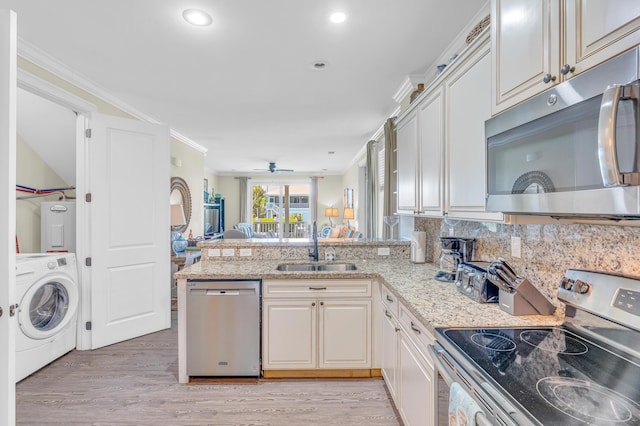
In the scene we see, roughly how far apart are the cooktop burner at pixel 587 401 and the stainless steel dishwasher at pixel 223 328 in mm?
1921

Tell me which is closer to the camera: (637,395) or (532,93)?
(637,395)

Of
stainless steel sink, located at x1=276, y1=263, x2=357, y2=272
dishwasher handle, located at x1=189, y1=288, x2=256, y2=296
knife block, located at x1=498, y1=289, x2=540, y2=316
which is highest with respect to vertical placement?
knife block, located at x1=498, y1=289, x2=540, y2=316

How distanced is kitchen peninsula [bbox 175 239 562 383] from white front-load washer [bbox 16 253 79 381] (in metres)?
1.16

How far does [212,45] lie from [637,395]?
9.63 feet

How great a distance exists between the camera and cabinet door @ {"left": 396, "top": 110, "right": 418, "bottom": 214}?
2.55 metres

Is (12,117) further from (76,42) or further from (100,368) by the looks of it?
(100,368)

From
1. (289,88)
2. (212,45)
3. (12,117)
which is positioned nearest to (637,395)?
(12,117)

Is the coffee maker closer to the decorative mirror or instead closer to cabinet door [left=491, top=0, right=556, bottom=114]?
cabinet door [left=491, top=0, right=556, bottom=114]

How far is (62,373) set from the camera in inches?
105

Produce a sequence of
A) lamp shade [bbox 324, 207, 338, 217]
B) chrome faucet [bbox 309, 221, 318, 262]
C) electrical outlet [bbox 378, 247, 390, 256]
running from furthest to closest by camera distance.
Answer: lamp shade [bbox 324, 207, 338, 217] < electrical outlet [bbox 378, 247, 390, 256] < chrome faucet [bbox 309, 221, 318, 262]

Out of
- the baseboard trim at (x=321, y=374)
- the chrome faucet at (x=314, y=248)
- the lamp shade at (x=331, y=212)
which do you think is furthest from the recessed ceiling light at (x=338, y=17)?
the lamp shade at (x=331, y=212)

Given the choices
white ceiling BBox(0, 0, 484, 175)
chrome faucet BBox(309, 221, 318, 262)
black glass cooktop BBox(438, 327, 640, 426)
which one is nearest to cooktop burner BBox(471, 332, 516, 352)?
black glass cooktop BBox(438, 327, 640, 426)

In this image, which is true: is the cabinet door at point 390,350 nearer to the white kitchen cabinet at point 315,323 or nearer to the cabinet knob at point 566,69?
the white kitchen cabinet at point 315,323

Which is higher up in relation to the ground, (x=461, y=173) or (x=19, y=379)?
(x=461, y=173)
